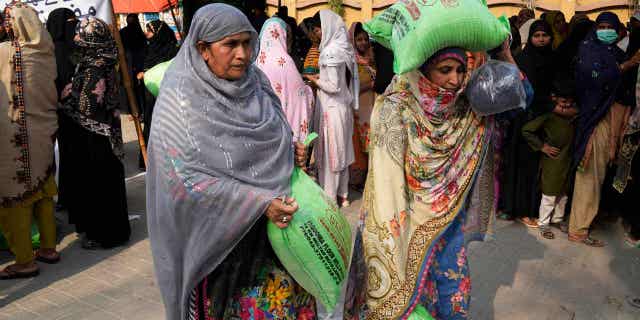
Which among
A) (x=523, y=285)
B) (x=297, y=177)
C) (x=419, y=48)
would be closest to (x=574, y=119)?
(x=523, y=285)

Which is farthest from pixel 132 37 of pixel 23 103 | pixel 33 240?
pixel 23 103

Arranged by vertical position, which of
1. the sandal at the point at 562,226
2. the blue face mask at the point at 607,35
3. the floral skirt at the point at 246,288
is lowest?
the sandal at the point at 562,226

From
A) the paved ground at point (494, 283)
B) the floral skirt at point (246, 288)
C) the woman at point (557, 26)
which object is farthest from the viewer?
the woman at point (557, 26)

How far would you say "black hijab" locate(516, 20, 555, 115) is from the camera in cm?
535

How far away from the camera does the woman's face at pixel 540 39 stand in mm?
5566

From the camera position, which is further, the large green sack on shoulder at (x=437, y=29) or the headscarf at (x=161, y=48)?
the headscarf at (x=161, y=48)

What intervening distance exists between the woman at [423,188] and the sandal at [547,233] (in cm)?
281

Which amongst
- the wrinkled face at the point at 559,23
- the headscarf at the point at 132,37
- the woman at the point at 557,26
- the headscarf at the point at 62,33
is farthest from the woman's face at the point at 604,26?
the headscarf at the point at 132,37

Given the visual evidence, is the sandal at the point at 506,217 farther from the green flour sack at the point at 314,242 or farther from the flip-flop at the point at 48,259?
the flip-flop at the point at 48,259

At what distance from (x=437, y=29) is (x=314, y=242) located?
1.10 m

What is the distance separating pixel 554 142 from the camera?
5.22 metres

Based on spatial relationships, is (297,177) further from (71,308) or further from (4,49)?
(4,49)

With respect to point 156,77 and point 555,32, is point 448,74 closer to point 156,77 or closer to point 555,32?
point 156,77

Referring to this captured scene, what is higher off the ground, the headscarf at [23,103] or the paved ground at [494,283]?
the headscarf at [23,103]
